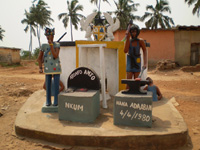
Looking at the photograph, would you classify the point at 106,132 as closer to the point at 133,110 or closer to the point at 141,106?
the point at 133,110

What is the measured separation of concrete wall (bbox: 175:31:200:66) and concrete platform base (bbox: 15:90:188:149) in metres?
13.9

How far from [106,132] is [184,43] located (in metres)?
15.4

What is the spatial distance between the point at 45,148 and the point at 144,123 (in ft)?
5.42

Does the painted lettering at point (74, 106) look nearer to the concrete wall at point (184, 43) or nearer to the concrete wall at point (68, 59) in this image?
the concrete wall at point (68, 59)

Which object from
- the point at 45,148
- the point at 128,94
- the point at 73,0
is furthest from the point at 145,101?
the point at 73,0

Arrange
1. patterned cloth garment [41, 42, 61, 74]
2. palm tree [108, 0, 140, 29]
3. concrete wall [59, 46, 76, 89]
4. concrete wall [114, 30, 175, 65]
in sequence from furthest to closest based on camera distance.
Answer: palm tree [108, 0, 140, 29] < concrete wall [114, 30, 175, 65] < concrete wall [59, 46, 76, 89] < patterned cloth garment [41, 42, 61, 74]

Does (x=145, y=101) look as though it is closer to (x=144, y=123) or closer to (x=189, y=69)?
(x=144, y=123)

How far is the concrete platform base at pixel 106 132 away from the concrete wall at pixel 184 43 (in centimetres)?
1385

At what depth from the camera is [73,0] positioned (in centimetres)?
3253

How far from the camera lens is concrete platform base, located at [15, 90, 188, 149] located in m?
2.78

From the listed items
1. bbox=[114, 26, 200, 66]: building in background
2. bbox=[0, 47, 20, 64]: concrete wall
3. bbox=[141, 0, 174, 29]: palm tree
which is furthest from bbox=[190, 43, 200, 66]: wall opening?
bbox=[0, 47, 20, 64]: concrete wall

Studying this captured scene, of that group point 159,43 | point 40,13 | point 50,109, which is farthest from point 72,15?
point 50,109

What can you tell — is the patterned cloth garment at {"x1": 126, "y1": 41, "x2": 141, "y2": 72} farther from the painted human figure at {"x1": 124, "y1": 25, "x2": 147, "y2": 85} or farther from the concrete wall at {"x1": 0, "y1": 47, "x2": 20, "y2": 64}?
the concrete wall at {"x1": 0, "y1": 47, "x2": 20, "y2": 64}

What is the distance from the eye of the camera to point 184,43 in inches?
631
